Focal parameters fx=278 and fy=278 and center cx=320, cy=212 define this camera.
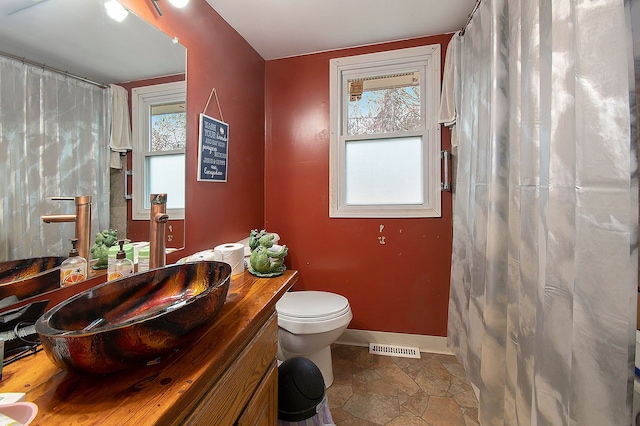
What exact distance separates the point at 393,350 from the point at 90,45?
2387 mm

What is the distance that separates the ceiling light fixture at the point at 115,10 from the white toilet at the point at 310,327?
155 cm

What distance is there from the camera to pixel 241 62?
1.98 m

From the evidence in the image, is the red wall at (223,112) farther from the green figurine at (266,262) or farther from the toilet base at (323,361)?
the toilet base at (323,361)

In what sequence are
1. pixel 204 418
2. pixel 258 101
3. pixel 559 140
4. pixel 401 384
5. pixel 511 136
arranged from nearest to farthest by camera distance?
pixel 204 418 → pixel 559 140 → pixel 511 136 → pixel 401 384 → pixel 258 101

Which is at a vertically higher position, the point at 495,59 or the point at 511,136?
the point at 495,59

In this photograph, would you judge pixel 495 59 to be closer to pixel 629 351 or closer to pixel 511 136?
pixel 511 136

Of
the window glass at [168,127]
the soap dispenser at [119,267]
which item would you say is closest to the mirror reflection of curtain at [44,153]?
the soap dispenser at [119,267]

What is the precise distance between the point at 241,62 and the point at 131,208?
1345mm

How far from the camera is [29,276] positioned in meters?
0.82

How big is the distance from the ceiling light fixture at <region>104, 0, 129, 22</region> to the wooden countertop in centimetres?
120

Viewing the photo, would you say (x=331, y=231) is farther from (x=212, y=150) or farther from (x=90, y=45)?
(x=90, y=45)

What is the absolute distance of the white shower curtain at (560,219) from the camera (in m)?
0.63

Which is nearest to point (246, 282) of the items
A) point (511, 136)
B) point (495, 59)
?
point (511, 136)

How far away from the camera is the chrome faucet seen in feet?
3.48
